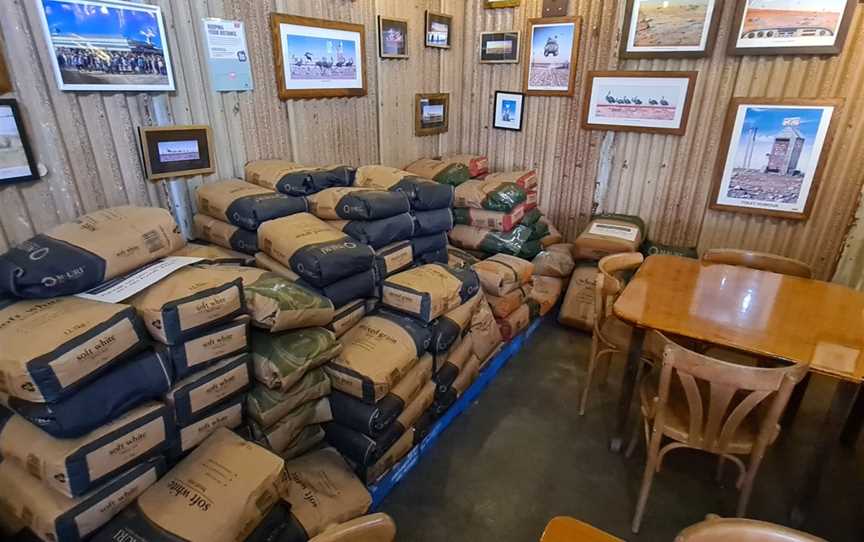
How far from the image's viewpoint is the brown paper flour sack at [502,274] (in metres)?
3.03

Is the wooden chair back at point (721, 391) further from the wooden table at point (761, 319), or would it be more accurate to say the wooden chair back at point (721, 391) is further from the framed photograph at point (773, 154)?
the framed photograph at point (773, 154)

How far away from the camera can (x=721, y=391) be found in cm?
172

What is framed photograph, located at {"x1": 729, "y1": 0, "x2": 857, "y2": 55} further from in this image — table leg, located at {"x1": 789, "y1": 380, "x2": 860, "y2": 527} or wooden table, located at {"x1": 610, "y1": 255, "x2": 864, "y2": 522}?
table leg, located at {"x1": 789, "y1": 380, "x2": 860, "y2": 527}

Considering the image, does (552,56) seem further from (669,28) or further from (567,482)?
(567,482)

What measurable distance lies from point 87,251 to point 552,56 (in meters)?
3.49

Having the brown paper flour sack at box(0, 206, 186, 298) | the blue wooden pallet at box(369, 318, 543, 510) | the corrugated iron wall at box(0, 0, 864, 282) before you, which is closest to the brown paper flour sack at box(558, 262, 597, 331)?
the blue wooden pallet at box(369, 318, 543, 510)

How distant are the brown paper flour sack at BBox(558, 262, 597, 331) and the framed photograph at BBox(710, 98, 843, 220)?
107 centimetres

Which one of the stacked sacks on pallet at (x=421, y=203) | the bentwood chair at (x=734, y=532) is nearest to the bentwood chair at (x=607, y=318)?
the stacked sacks on pallet at (x=421, y=203)

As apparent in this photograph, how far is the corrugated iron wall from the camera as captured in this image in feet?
6.09

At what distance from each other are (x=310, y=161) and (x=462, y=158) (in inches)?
58.7

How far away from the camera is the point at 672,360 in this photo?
5.79ft

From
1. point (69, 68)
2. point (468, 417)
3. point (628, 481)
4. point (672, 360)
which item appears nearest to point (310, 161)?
point (69, 68)

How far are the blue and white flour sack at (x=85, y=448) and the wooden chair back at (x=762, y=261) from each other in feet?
9.55

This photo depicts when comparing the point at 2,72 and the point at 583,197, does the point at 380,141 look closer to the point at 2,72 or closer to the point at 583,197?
the point at 583,197
